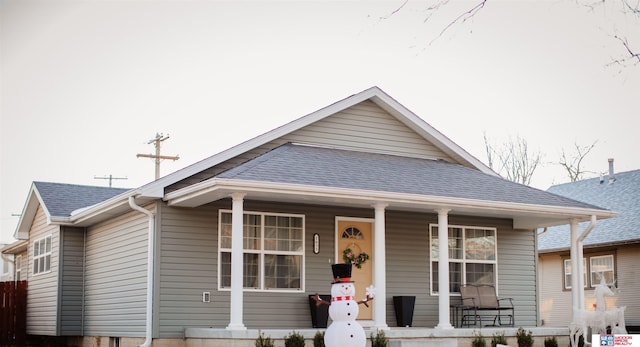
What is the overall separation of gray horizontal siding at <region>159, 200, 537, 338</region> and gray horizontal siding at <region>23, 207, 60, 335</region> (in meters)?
5.17

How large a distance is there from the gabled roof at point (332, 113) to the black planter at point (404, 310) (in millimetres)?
3717

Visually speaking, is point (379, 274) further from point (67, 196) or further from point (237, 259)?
point (67, 196)

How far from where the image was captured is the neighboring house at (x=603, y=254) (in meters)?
24.3

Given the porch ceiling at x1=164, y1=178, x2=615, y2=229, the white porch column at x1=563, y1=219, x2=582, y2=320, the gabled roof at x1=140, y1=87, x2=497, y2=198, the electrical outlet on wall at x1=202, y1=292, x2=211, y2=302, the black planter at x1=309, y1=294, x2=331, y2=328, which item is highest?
the gabled roof at x1=140, y1=87, x2=497, y2=198

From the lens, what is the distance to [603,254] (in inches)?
997

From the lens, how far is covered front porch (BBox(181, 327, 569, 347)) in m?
13.7

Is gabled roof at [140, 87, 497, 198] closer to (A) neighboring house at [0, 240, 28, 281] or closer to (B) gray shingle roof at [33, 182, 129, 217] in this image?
(B) gray shingle roof at [33, 182, 129, 217]

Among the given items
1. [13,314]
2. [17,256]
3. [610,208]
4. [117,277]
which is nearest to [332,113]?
[117,277]

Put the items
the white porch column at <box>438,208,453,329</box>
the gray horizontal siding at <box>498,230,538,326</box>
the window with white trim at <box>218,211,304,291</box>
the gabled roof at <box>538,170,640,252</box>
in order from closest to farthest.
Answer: the white porch column at <box>438,208,453,329</box> < the window with white trim at <box>218,211,304,291</box> < the gray horizontal siding at <box>498,230,538,326</box> < the gabled roof at <box>538,170,640,252</box>

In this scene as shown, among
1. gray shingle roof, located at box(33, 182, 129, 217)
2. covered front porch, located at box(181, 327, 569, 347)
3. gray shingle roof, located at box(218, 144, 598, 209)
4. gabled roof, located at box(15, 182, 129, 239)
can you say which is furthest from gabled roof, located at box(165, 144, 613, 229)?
gray shingle roof, located at box(33, 182, 129, 217)

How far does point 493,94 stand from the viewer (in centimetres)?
2312

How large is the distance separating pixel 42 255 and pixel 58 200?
1.64m

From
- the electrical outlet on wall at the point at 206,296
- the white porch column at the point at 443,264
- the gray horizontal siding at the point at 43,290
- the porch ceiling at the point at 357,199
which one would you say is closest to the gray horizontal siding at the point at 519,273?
the porch ceiling at the point at 357,199

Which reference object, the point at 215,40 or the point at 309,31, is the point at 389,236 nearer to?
the point at 309,31
